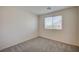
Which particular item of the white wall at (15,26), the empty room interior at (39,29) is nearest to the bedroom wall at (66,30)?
the empty room interior at (39,29)

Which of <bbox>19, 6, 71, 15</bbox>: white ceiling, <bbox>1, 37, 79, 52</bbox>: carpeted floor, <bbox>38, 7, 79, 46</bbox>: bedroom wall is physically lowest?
<bbox>1, 37, 79, 52</bbox>: carpeted floor

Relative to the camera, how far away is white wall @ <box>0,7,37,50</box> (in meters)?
1.85

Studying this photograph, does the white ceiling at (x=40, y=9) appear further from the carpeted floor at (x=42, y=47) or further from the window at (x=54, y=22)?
the carpeted floor at (x=42, y=47)

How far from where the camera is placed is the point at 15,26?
1904mm

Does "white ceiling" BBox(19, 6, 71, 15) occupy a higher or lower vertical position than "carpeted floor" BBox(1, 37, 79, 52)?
higher

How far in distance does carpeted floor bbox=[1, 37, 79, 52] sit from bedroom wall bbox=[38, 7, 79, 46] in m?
0.09

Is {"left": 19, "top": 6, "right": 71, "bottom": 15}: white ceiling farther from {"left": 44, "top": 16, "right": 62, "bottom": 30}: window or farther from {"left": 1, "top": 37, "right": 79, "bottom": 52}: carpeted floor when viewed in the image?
{"left": 1, "top": 37, "right": 79, "bottom": 52}: carpeted floor

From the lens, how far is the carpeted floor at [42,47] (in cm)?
189

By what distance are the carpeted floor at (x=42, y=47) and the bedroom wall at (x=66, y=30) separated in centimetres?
9

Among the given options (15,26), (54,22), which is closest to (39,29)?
(54,22)

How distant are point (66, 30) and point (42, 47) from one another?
57 centimetres

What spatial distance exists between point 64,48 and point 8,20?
119 centimetres

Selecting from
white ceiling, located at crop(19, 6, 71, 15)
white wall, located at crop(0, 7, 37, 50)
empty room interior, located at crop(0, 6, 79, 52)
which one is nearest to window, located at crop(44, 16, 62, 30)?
empty room interior, located at crop(0, 6, 79, 52)
